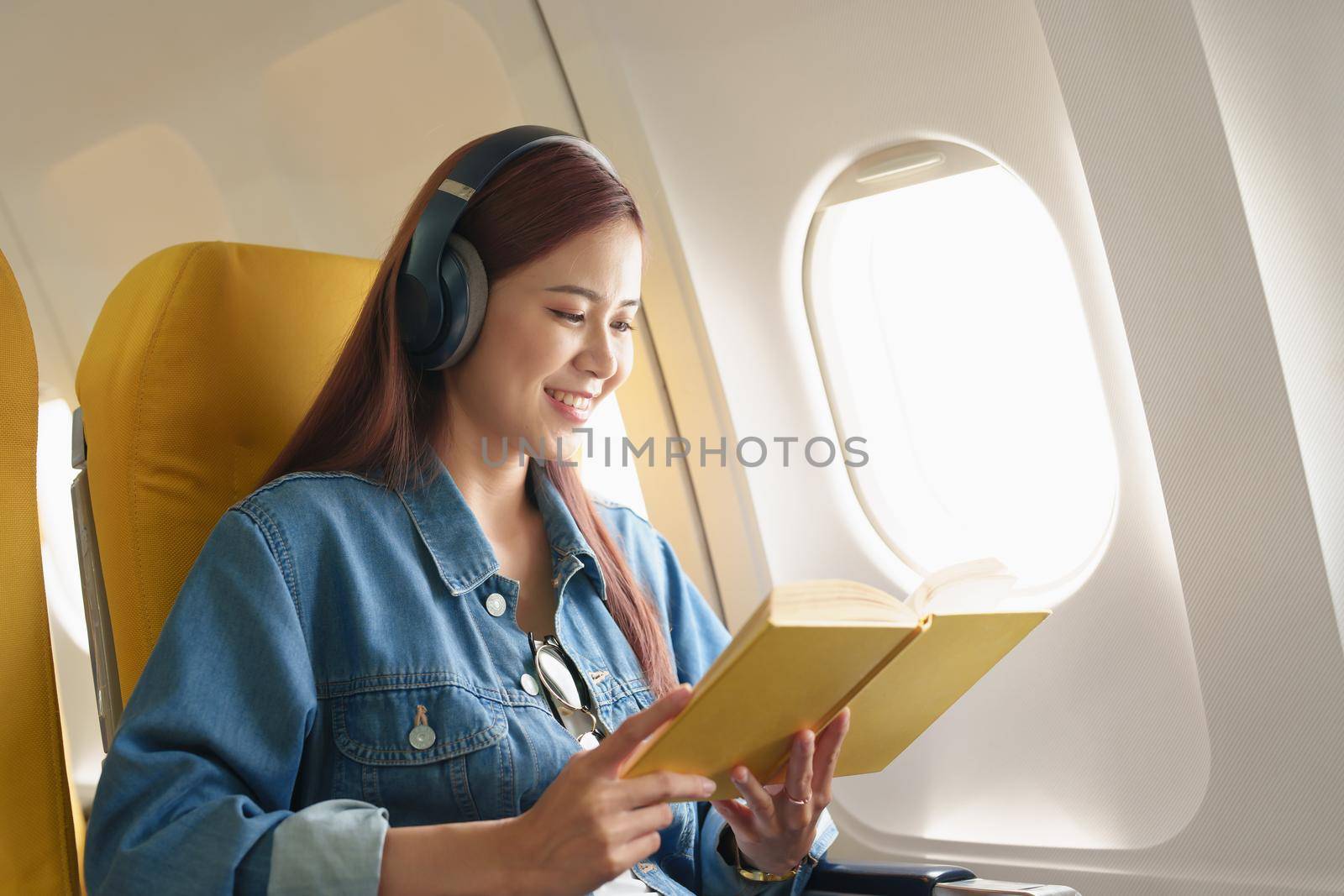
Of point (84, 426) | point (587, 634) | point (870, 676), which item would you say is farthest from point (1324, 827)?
point (84, 426)

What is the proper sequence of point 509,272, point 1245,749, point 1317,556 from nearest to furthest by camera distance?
point 509,272 < point 1317,556 < point 1245,749

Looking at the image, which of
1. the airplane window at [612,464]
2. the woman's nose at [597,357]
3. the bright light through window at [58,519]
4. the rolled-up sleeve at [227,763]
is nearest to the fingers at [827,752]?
the rolled-up sleeve at [227,763]

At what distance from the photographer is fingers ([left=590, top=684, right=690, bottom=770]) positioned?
957mm

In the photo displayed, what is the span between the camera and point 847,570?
2.07 m

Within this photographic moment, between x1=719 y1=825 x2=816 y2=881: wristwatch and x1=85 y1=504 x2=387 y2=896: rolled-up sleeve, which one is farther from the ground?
x1=85 y1=504 x2=387 y2=896: rolled-up sleeve

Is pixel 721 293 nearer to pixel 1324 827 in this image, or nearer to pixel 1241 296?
pixel 1241 296

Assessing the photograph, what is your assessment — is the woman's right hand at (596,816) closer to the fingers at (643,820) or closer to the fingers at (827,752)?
the fingers at (643,820)

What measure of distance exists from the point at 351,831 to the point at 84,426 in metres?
0.72

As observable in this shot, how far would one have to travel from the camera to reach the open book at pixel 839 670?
90 cm

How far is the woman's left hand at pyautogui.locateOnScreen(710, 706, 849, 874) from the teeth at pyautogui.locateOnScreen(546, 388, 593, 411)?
1.78 feet

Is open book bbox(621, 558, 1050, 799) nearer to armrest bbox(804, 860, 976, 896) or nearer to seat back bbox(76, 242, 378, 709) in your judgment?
armrest bbox(804, 860, 976, 896)

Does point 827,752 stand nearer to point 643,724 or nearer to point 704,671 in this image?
point 643,724

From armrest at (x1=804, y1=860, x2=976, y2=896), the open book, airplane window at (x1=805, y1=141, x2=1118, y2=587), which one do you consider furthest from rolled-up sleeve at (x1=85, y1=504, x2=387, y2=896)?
airplane window at (x1=805, y1=141, x2=1118, y2=587)

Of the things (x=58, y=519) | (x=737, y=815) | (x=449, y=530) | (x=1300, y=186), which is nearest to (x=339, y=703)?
(x=449, y=530)
